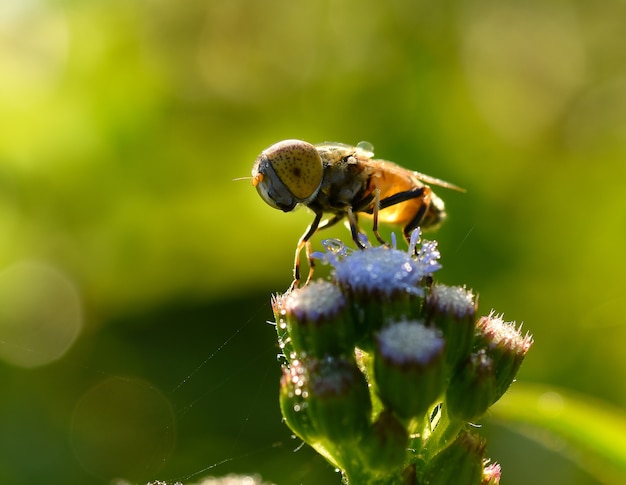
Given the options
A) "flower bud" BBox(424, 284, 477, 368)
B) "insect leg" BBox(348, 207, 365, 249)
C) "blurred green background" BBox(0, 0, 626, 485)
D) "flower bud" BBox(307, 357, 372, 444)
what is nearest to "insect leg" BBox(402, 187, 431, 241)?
"insect leg" BBox(348, 207, 365, 249)

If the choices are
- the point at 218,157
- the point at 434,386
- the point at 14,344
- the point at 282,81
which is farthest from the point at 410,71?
the point at 434,386

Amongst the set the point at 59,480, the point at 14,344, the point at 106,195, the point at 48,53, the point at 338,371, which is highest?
the point at 338,371

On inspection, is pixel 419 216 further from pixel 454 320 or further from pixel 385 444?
pixel 385 444

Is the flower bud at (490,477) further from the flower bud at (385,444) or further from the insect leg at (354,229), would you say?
the insect leg at (354,229)

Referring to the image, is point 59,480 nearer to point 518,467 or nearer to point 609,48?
point 518,467

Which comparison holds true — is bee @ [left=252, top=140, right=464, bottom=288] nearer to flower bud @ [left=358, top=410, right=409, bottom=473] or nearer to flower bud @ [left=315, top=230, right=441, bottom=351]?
flower bud @ [left=315, top=230, right=441, bottom=351]

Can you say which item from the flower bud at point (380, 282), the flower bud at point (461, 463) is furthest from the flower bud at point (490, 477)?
the flower bud at point (380, 282)

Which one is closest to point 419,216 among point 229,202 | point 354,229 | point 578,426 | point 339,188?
point 339,188
